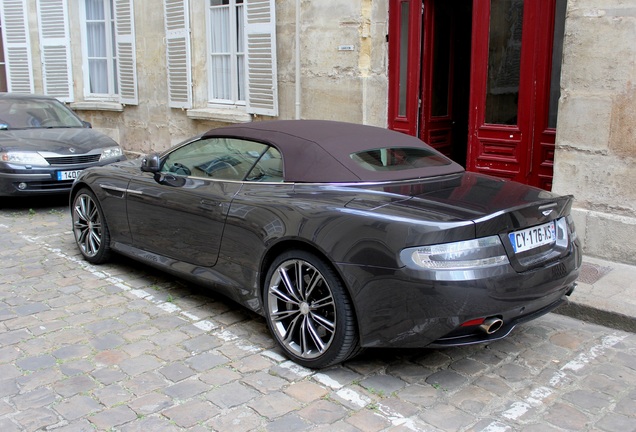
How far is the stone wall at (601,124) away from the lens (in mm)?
5965

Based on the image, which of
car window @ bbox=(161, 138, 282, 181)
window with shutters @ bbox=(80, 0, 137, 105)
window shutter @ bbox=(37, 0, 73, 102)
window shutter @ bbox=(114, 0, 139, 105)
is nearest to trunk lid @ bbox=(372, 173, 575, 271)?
car window @ bbox=(161, 138, 282, 181)

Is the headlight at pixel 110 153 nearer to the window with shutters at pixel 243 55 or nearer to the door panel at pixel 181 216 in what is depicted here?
the window with shutters at pixel 243 55

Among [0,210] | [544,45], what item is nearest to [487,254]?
[544,45]

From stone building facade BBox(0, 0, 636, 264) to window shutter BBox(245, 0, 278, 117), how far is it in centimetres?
7

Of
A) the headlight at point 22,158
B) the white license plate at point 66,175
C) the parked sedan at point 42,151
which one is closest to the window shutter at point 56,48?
the parked sedan at point 42,151

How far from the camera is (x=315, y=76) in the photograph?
355 inches

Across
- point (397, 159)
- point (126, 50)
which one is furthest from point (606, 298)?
A: point (126, 50)

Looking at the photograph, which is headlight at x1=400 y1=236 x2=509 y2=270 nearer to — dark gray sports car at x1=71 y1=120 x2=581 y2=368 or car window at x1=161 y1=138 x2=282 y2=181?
dark gray sports car at x1=71 y1=120 x2=581 y2=368

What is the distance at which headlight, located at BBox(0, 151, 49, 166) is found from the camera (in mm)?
8375

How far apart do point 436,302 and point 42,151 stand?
6687mm

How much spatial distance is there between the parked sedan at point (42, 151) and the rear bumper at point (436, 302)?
598 cm

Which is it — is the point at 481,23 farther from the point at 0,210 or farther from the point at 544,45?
the point at 0,210

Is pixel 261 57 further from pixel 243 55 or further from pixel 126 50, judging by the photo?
pixel 126 50

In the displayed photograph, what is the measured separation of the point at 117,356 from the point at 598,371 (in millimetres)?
3061
